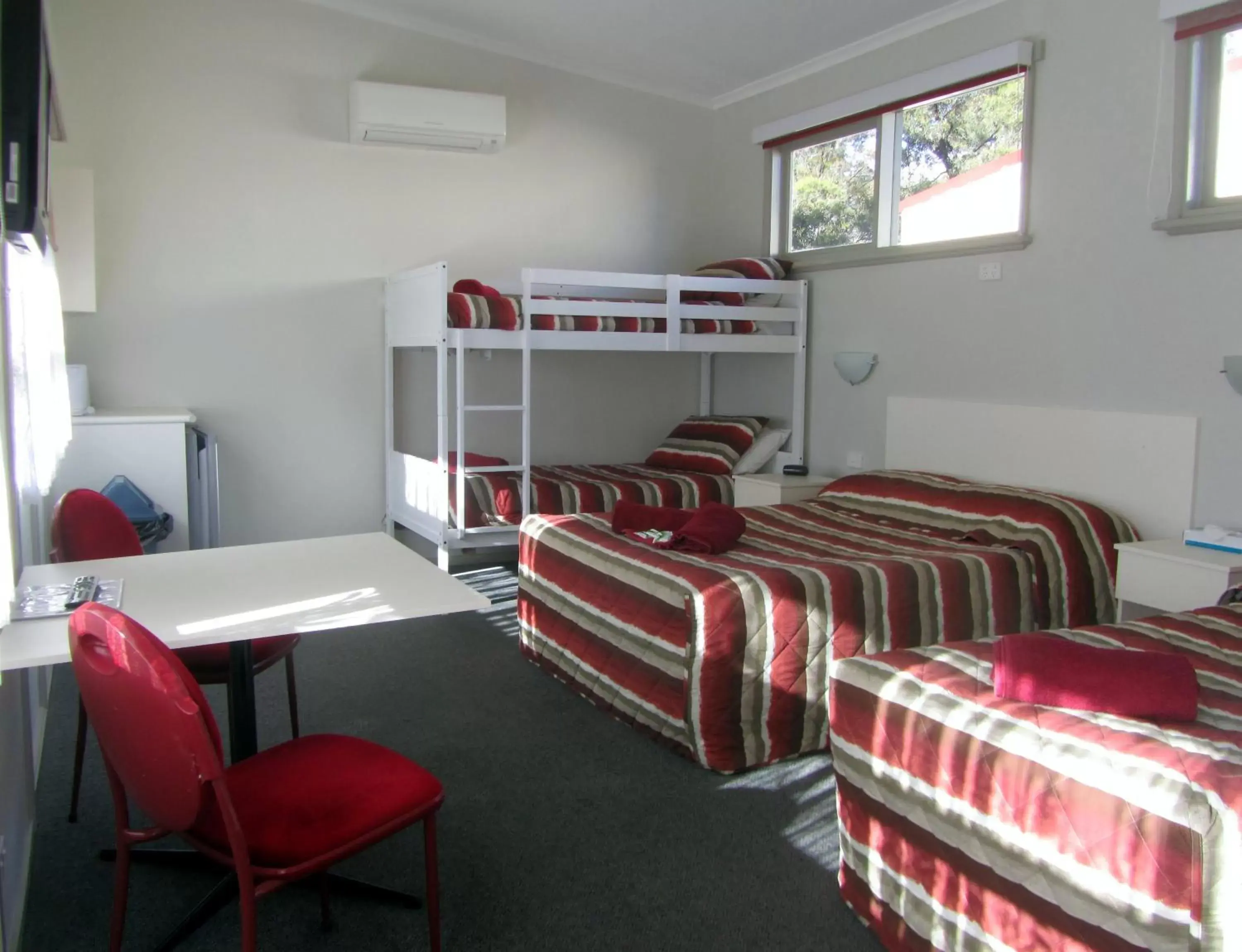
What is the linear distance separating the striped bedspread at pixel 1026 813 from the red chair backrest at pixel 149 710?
1.18m

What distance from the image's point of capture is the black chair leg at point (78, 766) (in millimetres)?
2334

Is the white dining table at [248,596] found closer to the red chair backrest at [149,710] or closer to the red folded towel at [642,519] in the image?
the red chair backrest at [149,710]

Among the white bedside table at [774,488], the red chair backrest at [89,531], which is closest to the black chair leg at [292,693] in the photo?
the red chair backrest at [89,531]

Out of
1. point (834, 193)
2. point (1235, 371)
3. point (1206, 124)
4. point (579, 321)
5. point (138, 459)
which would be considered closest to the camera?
point (1235, 371)

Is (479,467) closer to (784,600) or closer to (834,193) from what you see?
(784,600)

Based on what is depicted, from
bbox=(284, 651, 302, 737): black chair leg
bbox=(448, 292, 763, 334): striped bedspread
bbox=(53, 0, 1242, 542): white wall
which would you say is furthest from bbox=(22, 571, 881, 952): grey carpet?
bbox=(53, 0, 1242, 542): white wall

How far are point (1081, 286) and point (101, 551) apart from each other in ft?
11.2

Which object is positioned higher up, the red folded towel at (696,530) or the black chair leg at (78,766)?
the red folded towel at (696,530)

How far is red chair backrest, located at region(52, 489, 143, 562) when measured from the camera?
7.67 feet

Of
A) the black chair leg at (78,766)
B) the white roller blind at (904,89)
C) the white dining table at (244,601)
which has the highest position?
the white roller blind at (904,89)

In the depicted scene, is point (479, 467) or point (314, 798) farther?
point (479, 467)

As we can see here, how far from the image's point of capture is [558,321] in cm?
453

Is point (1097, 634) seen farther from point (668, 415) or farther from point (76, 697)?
point (668, 415)

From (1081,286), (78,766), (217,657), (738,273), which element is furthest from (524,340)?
(78,766)
